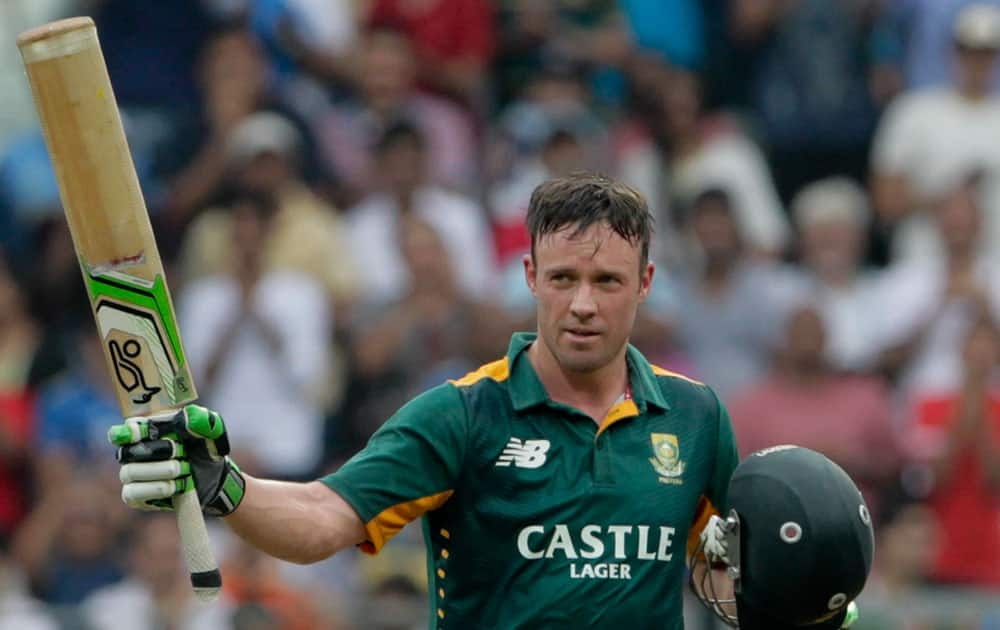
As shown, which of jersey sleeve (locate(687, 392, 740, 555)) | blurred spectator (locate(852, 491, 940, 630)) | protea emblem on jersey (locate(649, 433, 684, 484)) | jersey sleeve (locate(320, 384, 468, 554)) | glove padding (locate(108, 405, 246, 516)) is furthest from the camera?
blurred spectator (locate(852, 491, 940, 630))

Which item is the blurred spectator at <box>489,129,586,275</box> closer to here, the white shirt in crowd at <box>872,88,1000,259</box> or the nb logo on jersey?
the white shirt in crowd at <box>872,88,1000,259</box>

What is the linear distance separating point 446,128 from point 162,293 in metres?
6.45

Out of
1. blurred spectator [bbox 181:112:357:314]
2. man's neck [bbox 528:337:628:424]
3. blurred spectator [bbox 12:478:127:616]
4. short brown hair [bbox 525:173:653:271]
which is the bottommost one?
blurred spectator [bbox 12:478:127:616]

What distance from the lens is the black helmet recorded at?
484 centimetres

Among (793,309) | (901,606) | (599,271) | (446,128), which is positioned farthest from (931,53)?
(599,271)

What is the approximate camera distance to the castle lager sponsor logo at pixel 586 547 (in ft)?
16.8

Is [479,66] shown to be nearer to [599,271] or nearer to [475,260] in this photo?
[475,260]

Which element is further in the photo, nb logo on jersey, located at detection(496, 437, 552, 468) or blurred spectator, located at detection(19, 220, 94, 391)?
blurred spectator, located at detection(19, 220, 94, 391)

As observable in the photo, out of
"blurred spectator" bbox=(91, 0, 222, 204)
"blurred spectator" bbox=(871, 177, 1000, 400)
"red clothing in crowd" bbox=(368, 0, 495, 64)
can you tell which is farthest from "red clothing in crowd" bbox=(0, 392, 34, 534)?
"blurred spectator" bbox=(871, 177, 1000, 400)

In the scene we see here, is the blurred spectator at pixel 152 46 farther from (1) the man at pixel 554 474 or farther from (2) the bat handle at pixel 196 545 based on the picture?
(2) the bat handle at pixel 196 545

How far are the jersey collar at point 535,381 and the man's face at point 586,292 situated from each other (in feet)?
0.40

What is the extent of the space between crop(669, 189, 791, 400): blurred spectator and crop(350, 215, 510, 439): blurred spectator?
3.81 ft

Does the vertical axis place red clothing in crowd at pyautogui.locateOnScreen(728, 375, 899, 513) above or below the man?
below

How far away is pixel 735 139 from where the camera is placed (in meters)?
11.4
